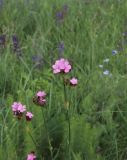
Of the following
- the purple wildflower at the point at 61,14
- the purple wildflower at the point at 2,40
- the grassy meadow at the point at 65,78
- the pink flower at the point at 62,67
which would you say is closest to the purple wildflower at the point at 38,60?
the grassy meadow at the point at 65,78

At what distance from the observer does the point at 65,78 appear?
1.68 m

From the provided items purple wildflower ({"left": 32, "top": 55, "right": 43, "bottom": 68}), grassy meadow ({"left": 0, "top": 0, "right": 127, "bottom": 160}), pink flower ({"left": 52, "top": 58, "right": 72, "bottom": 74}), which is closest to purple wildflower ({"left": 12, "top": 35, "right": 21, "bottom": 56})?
grassy meadow ({"left": 0, "top": 0, "right": 127, "bottom": 160})

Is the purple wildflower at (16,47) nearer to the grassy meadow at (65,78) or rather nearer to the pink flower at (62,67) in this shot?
the grassy meadow at (65,78)

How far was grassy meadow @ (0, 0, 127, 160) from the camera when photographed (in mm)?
1901

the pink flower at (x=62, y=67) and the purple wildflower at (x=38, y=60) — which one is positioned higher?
the pink flower at (x=62, y=67)

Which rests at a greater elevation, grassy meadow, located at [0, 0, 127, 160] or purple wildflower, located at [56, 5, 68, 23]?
purple wildflower, located at [56, 5, 68, 23]

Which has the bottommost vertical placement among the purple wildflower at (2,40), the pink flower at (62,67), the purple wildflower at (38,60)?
the purple wildflower at (38,60)

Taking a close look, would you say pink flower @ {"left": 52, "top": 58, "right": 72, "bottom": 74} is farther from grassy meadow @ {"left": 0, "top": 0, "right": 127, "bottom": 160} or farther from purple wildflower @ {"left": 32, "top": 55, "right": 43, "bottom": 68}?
purple wildflower @ {"left": 32, "top": 55, "right": 43, "bottom": 68}

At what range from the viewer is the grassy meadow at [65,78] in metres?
1.90

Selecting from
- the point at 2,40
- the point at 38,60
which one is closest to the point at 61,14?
the point at 2,40

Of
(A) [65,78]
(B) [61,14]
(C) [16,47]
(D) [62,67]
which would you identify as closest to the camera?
(D) [62,67]

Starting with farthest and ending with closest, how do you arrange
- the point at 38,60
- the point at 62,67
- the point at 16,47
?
the point at 16,47
the point at 38,60
the point at 62,67

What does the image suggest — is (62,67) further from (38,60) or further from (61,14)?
(61,14)

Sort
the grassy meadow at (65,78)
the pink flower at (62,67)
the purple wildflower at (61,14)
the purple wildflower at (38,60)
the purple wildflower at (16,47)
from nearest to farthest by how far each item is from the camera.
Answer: the pink flower at (62,67) < the grassy meadow at (65,78) < the purple wildflower at (38,60) < the purple wildflower at (16,47) < the purple wildflower at (61,14)
